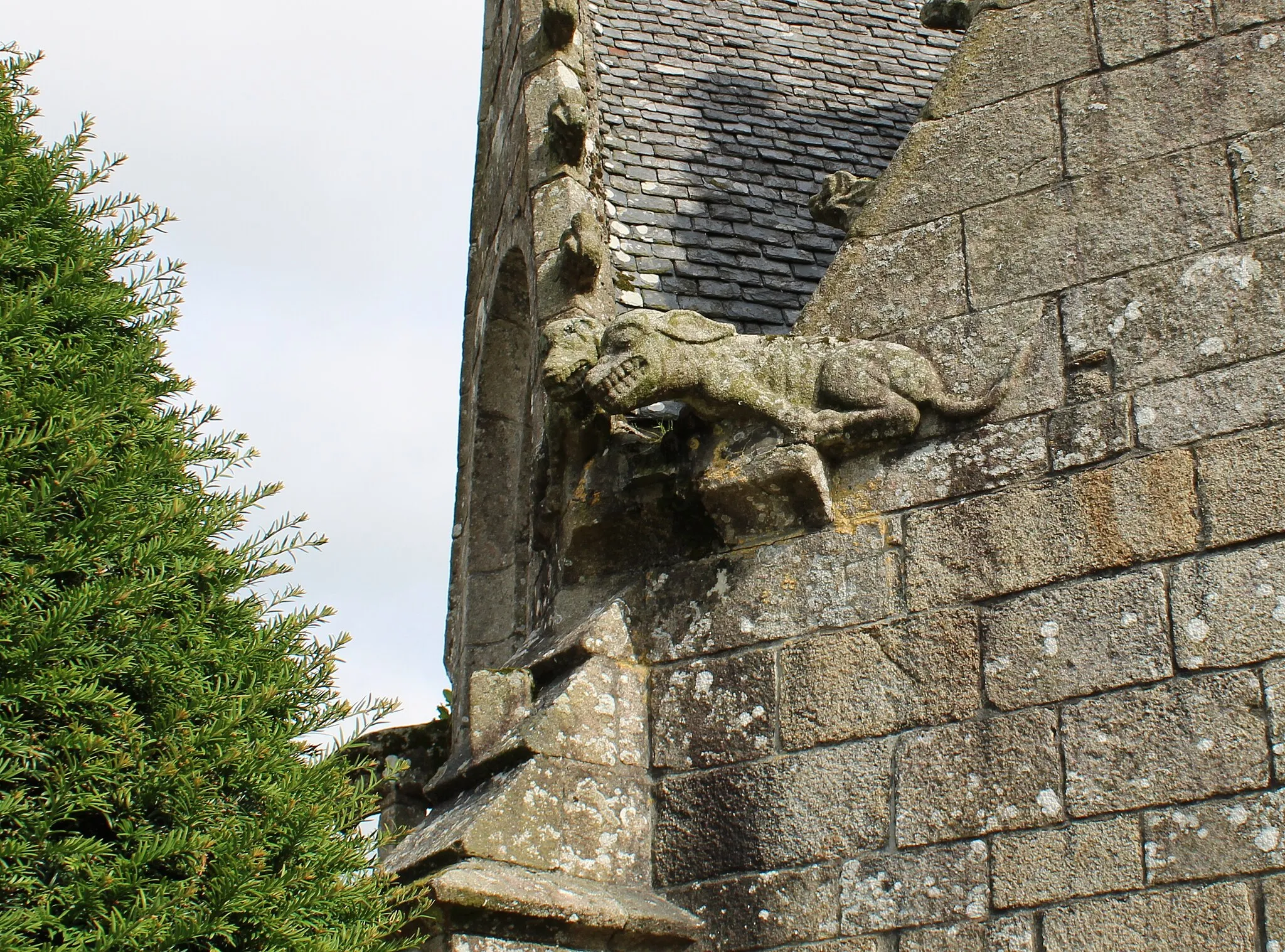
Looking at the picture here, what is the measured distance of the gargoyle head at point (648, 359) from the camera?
522 cm

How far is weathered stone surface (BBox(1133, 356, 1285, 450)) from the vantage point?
4.64m

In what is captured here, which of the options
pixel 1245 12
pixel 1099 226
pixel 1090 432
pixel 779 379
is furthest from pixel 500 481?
pixel 1245 12

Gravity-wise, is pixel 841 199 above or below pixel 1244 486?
above

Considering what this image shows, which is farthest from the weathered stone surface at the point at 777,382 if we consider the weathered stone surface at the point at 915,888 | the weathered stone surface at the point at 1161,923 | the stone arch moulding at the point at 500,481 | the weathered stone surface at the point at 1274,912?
the stone arch moulding at the point at 500,481

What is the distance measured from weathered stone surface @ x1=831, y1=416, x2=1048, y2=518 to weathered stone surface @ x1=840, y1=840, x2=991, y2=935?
1.07 m

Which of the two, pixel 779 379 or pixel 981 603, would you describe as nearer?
pixel 981 603

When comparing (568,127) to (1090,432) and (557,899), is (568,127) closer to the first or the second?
(1090,432)

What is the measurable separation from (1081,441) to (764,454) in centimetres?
95

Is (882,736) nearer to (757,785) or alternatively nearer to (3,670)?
(757,785)

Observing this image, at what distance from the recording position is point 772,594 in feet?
16.7

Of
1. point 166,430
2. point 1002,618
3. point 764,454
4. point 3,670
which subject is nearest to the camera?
point 3,670

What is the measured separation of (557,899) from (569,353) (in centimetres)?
187

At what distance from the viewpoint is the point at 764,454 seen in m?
5.12

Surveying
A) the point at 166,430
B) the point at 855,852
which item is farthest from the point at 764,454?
the point at 166,430
